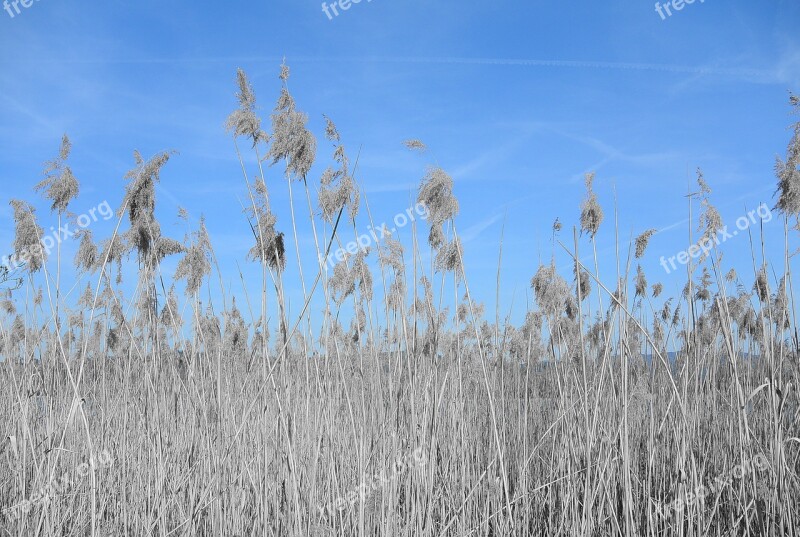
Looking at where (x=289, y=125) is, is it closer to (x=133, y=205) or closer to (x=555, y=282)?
(x=133, y=205)

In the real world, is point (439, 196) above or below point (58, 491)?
above

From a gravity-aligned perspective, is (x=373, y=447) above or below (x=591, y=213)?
below

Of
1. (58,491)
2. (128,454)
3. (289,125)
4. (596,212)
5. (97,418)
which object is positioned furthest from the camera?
(97,418)

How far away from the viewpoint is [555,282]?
3.71 meters

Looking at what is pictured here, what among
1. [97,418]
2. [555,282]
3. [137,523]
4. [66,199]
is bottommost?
[137,523]

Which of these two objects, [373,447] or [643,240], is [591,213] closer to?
[643,240]

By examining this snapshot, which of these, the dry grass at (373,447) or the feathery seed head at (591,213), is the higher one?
the feathery seed head at (591,213)

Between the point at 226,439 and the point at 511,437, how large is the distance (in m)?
1.94

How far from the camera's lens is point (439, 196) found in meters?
2.56

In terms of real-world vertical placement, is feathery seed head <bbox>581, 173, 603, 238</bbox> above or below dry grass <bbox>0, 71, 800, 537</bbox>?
above

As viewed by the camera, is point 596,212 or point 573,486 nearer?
point 573,486

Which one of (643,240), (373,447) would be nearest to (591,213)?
(643,240)

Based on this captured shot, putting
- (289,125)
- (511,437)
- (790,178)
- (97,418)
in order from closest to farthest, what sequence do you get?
1. (289,125)
2. (790,178)
3. (511,437)
4. (97,418)

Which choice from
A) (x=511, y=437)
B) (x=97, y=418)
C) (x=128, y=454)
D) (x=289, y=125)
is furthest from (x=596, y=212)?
(x=97, y=418)
